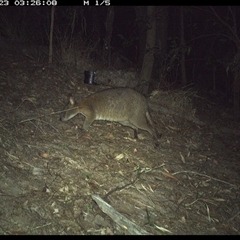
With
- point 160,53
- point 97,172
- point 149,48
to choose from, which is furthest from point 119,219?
point 160,53

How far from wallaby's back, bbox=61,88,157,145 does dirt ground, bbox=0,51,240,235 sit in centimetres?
28

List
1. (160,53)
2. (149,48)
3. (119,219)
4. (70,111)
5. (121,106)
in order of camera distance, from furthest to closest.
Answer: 1. (160,53)
2. (149,48)
3. (121,106)
4. (70,111)
5. (119,219)

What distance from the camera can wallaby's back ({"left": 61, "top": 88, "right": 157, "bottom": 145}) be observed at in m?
6.49

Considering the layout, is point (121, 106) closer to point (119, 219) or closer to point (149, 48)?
point (149, 48)

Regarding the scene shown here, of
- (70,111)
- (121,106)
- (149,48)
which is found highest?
(149,48)

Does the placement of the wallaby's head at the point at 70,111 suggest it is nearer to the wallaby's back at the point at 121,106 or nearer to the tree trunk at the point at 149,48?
the wallaby's back at the point at 121,106

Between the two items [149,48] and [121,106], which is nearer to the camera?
[121,106]

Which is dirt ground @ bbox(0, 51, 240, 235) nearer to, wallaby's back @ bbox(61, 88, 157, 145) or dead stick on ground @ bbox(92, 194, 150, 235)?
dead stick on ground @ bbox(92, 194, 150, 235)

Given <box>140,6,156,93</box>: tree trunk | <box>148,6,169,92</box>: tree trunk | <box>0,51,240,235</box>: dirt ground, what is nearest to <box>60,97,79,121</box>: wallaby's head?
<box>0,51,240,235</box>: dirt ground

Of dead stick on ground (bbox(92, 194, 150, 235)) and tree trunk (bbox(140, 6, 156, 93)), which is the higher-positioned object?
tree trunk (bbox(140, 6, 156, 93))

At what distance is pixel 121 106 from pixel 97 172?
2158 millimetres

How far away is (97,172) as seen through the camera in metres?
4.70

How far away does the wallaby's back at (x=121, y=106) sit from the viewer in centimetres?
649

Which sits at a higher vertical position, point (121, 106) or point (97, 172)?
point (121, 106)
